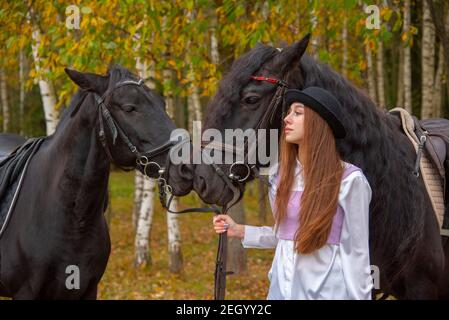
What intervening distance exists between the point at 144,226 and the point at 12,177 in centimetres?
541

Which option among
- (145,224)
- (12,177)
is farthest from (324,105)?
(145,224)

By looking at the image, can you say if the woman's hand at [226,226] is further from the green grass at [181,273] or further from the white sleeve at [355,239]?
the green grass at [181,273]

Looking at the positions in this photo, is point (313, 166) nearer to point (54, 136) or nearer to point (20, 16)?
point (54, 136)

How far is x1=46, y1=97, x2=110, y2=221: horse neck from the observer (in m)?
4.23

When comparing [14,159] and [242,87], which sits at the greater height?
[242,87]

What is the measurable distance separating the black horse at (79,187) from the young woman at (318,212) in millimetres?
1308

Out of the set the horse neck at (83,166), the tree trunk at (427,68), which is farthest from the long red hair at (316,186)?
the tree trunk at (427,68)

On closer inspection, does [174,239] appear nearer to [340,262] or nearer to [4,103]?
[340,262]

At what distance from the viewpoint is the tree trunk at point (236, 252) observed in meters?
9.67

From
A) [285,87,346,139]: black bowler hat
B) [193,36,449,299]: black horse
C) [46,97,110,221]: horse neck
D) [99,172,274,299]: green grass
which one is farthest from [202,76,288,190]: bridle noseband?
[99,172,274,299]: green grass

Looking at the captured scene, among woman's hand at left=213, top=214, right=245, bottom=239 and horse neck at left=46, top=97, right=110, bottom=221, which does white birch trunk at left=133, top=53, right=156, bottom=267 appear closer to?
horse neck at left=46, top=97, right=110, bottom=221
